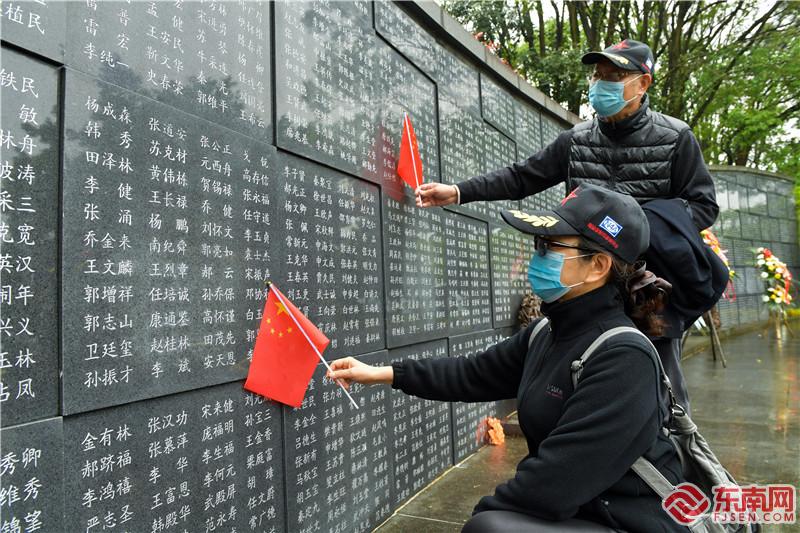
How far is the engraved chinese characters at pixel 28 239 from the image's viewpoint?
1.44 m

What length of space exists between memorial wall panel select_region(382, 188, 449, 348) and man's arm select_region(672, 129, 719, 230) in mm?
1609

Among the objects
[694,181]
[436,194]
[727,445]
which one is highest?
[436,194]

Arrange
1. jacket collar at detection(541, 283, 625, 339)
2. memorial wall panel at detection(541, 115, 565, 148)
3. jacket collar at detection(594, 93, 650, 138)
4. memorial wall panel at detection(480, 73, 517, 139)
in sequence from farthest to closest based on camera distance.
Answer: memorial wall panel at detection(541, 115, 565, 148) < memorial wall panel at detection(480, 73, 517, 139) < jacket collar at detection(594, 93, 650, 138) < jacket collar at detection(541, 283, 625, 339)

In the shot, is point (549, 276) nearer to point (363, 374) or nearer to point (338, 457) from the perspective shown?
point (363, 374)

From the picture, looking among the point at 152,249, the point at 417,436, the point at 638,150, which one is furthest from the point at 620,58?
the point at 417,436

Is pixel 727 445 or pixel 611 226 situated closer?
pixel 611 226

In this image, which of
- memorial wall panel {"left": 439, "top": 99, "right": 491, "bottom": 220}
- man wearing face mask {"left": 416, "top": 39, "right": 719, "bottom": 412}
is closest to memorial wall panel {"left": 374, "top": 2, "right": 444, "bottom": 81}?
memorial wall panel {"left": 439, "top": 99, "right": 491, "bottom": 220}

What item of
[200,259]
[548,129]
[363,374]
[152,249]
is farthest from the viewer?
[548,129]

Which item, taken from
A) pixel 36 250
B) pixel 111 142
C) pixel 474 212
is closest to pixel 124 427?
pixel 36 250

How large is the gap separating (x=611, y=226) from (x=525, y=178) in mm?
1443

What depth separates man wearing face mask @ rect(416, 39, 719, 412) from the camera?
239 cm

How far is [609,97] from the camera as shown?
250 cm

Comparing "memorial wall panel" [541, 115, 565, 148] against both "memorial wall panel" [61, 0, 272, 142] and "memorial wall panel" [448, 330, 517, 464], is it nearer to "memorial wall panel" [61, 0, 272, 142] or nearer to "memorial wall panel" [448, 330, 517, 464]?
"memorial wall panel" [448, 330, 517, 464]

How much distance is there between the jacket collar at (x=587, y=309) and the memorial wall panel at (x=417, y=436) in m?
1.64
